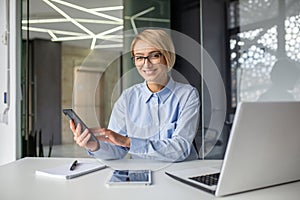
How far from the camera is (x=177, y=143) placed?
1089 mm

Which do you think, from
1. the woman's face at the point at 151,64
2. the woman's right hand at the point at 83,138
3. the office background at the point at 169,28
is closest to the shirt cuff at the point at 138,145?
the woman's right hand at the point at 83,138

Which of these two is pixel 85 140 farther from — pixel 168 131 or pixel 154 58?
pixel 154 58

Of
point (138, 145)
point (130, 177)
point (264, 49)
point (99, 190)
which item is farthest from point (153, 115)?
point (264, 49)

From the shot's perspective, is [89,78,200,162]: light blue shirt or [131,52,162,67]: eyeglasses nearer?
[89,78,200,162]: light blue shirt

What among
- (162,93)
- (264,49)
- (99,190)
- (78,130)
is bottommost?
(99,190)

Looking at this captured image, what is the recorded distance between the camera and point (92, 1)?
3449 mm

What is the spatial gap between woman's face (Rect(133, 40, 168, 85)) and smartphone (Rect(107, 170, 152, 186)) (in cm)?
44

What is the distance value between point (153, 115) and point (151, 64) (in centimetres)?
20

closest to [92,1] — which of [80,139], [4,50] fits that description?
[4,50]

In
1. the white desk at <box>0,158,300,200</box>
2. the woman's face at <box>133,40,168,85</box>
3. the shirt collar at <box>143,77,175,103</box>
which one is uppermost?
the woman's face at <box>133,40,168,85</box>

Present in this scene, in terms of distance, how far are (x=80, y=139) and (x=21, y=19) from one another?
2.18m

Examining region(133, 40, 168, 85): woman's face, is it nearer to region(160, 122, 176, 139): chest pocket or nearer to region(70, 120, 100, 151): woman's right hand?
region(160, 122, 176, 139): chest pocket

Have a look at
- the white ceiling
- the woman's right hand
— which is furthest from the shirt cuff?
the white ceiling

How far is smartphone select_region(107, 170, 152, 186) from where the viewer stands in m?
0.74
